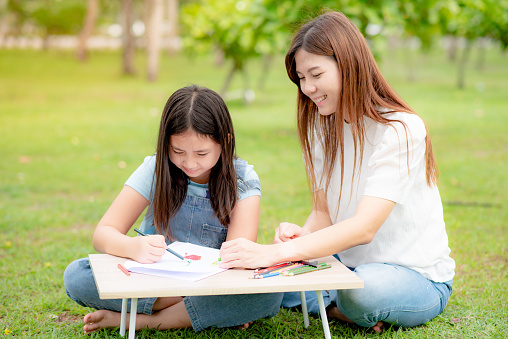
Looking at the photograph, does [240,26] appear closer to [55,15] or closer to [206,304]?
[206,304]

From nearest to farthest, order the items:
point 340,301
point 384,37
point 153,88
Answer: point 340,301
point 384,37
point 153,88

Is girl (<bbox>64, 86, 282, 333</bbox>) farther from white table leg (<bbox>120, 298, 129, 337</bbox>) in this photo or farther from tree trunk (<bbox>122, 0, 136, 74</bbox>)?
tree trunk (<bbox>122, 0, 136, 74</bbox>)

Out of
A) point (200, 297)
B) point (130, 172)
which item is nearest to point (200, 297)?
point (200, 297)

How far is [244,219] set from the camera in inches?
109

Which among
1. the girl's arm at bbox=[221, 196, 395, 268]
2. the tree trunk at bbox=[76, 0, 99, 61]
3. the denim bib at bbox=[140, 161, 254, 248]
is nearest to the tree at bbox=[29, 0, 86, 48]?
the tree trunk at bbox=[76, 0, 99, 61]

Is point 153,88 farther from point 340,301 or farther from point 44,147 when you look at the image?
point 340,301

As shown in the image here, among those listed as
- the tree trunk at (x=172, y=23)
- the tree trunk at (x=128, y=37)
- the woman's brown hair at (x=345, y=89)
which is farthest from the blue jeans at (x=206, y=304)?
the tree trunk at (x=172, y=23)

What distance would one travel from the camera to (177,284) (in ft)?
6.89

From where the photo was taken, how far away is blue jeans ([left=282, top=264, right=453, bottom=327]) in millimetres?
2508

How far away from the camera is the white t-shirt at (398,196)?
250 centimetres

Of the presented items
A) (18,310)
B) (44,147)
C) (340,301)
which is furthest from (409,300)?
(44,147)

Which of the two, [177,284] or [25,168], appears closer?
[177,284]

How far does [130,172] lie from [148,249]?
443cm

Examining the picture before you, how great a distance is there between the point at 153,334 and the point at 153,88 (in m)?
15.4
